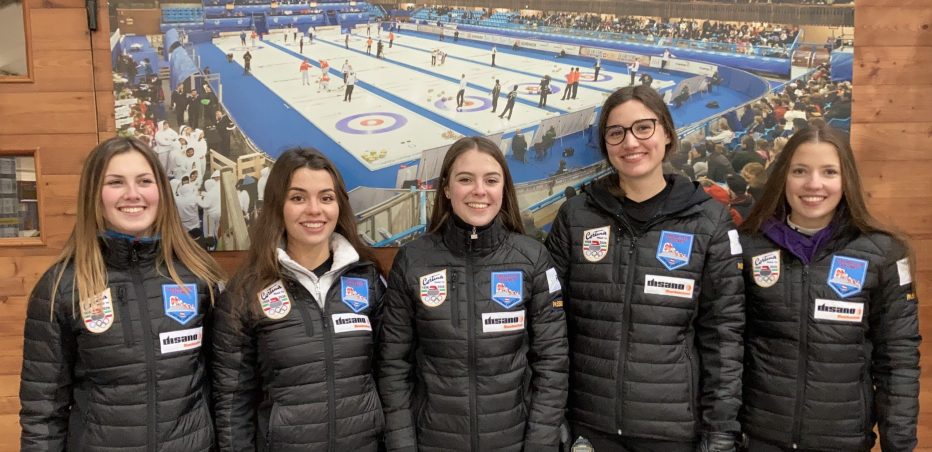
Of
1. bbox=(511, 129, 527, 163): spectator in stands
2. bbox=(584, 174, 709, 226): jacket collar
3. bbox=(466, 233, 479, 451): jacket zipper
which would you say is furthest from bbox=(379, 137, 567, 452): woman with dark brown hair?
bbox=(511, 129, 527, 163): spectator in stands

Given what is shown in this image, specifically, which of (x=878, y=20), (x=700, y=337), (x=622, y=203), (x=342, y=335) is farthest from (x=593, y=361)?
(x=878, y=20)

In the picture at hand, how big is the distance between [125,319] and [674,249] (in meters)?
1.61

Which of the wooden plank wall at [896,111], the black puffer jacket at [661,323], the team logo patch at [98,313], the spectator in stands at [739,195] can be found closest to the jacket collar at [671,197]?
the black puffer jacket at [661,323]

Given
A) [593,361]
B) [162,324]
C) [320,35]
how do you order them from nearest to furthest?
[162,324]
[593,361]
[320,35]

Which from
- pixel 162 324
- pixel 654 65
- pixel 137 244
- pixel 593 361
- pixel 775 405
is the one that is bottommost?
pixel 775 405

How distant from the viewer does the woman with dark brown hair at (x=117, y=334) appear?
5.40ft

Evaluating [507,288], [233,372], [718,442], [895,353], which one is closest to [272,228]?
[233,372]

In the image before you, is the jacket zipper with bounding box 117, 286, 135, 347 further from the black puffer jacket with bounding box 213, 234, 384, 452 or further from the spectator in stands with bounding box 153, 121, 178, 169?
the spectator in stands with bounding box 153, 121, 178, 169

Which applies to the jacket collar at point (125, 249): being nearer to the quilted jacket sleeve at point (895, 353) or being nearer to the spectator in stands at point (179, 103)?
the spectator in stands at point (179, 103)

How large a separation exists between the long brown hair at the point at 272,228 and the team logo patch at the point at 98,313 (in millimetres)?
325

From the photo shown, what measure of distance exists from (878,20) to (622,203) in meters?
1.41

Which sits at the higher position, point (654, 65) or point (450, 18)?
point (450, 18)

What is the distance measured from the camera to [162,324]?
1.71 metres

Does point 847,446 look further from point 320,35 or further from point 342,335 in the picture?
point 320,35
